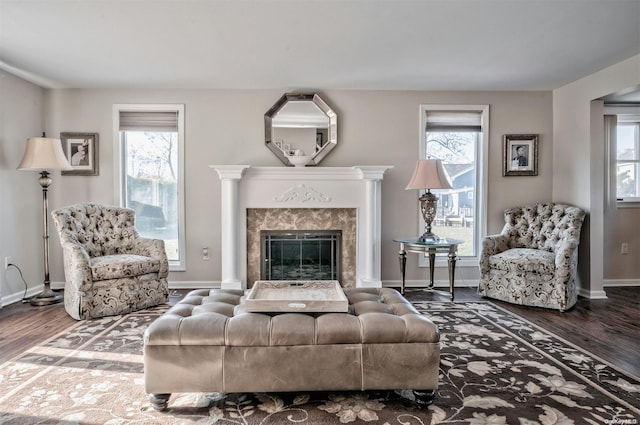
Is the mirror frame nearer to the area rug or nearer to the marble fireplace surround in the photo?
the marble fireplace surround

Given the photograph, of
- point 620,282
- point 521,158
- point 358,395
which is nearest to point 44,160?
point 358,395

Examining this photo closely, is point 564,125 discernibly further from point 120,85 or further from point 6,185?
point 6,185

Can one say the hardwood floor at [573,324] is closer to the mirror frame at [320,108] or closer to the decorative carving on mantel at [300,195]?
the decorative carving on mantel at [300,195]

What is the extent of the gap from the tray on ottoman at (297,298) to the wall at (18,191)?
10.2 ft

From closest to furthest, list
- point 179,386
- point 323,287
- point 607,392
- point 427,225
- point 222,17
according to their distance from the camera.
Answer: point 179,386, point 607,392, point 323,287, point 222,17, point 427,225

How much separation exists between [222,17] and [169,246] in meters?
2.85

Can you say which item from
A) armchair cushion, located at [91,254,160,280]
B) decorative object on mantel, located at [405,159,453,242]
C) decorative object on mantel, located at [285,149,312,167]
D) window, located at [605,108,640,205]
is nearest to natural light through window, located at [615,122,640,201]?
window, located at [605,108,640,205]

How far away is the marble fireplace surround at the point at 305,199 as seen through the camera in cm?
438

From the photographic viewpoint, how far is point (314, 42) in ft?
10.8

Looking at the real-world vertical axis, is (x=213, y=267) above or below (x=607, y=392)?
above

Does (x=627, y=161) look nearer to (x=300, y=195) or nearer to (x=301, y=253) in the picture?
(x=300, y=195)

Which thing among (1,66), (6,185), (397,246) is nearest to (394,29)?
(397,246)

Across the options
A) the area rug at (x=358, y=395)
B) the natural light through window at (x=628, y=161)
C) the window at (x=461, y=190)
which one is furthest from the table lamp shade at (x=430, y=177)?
the natural light through window at (x=628, y=161)

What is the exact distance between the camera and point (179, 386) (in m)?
1.87
